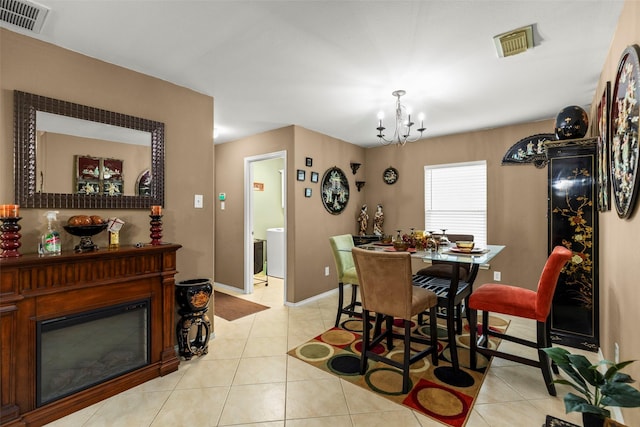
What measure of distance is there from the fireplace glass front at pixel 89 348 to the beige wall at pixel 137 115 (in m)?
0.55

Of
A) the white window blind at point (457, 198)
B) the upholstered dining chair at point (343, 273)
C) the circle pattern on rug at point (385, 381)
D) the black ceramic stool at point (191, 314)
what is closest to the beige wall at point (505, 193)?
the white window blind at point (457, 198)

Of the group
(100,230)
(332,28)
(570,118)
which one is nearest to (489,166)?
(570,118)

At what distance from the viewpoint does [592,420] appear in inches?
43.1

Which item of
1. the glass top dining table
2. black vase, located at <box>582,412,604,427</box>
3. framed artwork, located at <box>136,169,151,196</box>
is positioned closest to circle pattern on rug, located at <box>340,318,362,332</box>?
the glass top dining table

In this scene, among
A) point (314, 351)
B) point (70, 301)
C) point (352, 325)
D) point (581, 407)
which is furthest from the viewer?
point (352, 325)

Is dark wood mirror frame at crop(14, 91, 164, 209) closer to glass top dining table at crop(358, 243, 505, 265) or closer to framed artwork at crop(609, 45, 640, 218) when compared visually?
glass top dining table at crop(358, 243, 505, 265)

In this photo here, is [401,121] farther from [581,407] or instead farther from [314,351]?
[581,407]

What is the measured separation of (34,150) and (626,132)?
348 cm

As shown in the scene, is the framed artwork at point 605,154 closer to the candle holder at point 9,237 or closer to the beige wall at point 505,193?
the beige wall at point 505,193

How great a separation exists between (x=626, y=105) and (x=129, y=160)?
324 centimetres

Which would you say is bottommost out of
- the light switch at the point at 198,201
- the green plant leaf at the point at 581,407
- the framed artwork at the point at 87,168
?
the green plant leaf at the point at 581,407

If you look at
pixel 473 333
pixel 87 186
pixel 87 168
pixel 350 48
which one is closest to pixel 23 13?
pixel 87 168

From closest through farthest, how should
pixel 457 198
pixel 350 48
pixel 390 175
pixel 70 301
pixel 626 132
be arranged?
pixel 626 132 < pixel 70 301 < pixel 350 48 < pixel 457 198 < pixel 390 175

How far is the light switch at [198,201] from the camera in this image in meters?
2.86
